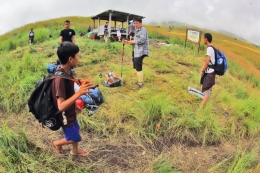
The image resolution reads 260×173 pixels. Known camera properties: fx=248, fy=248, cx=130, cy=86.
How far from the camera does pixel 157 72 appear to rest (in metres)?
8.35

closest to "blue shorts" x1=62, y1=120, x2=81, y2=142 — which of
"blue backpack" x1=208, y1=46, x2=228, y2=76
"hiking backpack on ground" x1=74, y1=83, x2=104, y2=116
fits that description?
"hiking backpack on ground" x1=74, y1=83, x2=104, y2=116

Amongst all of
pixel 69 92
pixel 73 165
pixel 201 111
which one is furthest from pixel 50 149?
pixel 201 111

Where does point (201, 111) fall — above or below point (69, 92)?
below

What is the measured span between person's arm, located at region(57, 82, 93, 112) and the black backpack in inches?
9.0

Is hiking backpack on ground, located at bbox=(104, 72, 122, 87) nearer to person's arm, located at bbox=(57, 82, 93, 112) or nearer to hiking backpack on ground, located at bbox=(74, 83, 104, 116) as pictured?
hiking backpack on ground, located at bbox=(74, 83, 104, 116)

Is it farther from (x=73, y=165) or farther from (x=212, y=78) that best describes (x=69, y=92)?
(x=212, y=78)

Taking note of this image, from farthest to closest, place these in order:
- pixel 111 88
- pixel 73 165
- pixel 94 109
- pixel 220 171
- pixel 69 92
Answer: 1. pixel 111 88
2. pixel 94 109
3. pixel 220 171
4. pixel 73 165
5. pixel 69 92

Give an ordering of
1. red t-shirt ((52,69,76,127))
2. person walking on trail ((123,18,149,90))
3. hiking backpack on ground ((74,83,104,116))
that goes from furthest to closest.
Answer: person walking on trail ((123,18,149,90)) < hiking backpack on ground ((74,83,104,116)) < red t-shirt ((52,69,76,127))

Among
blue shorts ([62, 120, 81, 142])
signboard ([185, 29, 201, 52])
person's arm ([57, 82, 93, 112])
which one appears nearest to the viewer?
person's arm ([57, 82, 93, 112])

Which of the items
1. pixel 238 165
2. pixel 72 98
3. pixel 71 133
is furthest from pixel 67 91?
pixel 238 165

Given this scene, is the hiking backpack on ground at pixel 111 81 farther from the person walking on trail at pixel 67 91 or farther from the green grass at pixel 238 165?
the green grass at pixel 238 165

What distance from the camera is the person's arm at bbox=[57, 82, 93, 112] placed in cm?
252

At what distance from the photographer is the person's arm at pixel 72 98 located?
2.52 m

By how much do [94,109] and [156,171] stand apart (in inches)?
81.5
